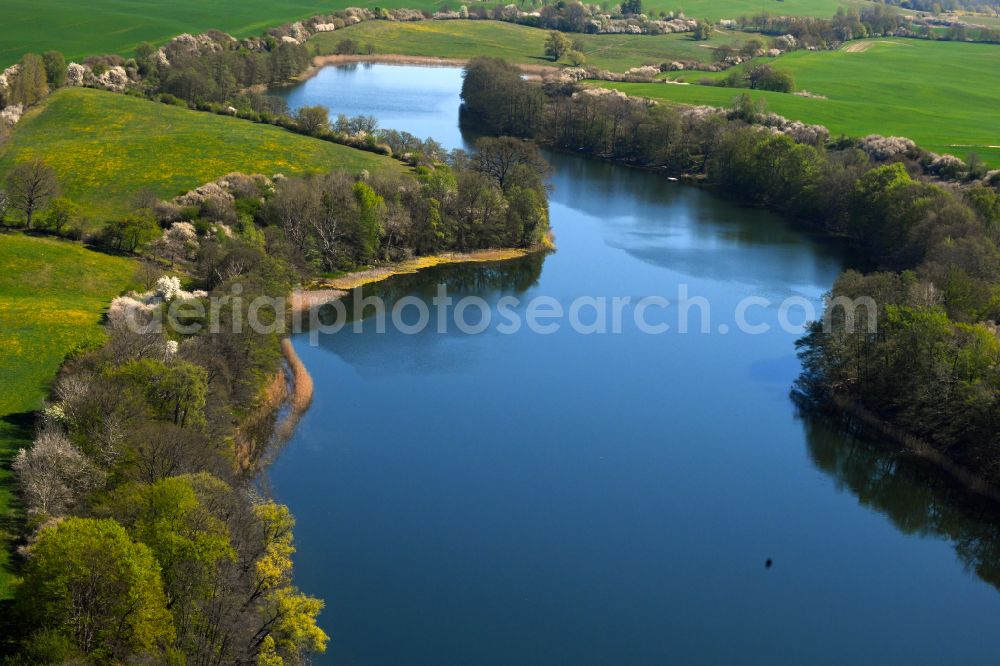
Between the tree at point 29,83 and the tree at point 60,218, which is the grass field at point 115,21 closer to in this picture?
the tree at point 29,83

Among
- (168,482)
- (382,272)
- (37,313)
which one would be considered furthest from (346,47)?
(168,482)

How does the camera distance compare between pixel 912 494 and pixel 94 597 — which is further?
pixel 912 494

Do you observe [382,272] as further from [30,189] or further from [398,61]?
[398,61]

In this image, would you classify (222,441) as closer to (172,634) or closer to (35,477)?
(35,477)

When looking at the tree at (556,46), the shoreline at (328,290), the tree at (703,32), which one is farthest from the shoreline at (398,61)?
the shoreline at (328,290)

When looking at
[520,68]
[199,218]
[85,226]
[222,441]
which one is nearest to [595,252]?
[199,218]
